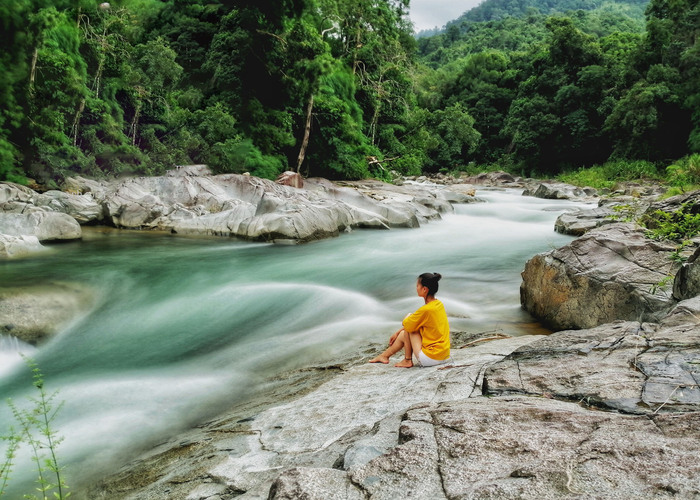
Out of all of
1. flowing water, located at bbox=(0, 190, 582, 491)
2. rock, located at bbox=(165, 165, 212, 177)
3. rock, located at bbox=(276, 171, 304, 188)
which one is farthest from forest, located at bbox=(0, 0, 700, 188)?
flowing water, located at bbox=(0, 190, 582, 491)

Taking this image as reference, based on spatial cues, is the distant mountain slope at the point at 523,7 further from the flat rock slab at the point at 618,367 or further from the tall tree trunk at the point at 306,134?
the flat rock slab at the point at 618,367

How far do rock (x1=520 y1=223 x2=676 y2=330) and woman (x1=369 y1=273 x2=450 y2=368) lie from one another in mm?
2563

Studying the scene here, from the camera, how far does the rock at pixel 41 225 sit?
11953 mm

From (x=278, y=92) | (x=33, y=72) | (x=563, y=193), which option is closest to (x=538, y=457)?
(x=33, y=72)

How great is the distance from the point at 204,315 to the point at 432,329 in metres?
4.64

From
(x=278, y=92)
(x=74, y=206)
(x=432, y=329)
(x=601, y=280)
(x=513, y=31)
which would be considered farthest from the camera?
(x=513, y=31)

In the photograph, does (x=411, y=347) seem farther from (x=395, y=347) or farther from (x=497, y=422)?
(x=497, y=422)

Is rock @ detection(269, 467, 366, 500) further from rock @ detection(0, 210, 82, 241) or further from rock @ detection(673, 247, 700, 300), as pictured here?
rock @ detection(0, 210, 82, 241)

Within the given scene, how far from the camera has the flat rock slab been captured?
2561 mm

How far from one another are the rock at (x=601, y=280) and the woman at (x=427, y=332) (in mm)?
2563

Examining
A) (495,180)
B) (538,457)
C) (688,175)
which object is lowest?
(538,457)

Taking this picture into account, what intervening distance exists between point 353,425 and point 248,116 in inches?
818

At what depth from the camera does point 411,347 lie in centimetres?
481

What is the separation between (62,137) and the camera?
1684cm
